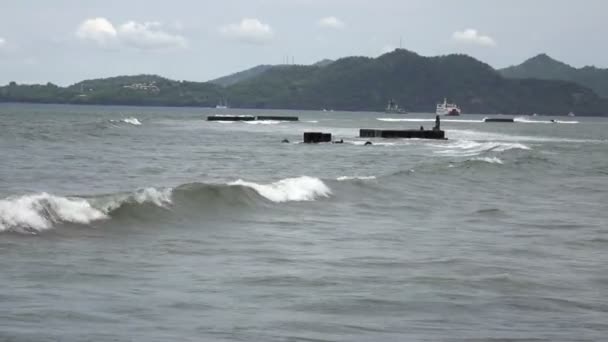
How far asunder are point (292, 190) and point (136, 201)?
7349mm

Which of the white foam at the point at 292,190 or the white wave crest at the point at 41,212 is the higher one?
the white wave crest at the point at 41,212

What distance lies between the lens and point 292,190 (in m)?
30.7

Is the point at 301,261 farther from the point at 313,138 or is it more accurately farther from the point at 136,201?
the point at 313,138

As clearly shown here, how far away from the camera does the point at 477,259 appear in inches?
727

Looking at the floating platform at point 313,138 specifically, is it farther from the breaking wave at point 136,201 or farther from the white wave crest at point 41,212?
the white wave crest at point 41,212

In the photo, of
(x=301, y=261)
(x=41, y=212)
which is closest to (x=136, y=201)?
(x=41, y=212)

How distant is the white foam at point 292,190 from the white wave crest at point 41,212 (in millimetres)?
7193

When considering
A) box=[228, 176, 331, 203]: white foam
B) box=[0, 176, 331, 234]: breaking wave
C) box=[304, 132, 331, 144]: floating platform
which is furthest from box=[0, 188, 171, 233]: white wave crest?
box=[304, 132, 331, 144]: floating platform

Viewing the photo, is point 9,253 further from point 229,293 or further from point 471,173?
point 471,173

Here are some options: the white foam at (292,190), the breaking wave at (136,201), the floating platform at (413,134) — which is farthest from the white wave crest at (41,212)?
the floating platform at (413,134)

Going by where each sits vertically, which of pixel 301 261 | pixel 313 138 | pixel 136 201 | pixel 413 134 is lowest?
pixel 413 134

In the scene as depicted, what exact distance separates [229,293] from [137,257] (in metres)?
3.56

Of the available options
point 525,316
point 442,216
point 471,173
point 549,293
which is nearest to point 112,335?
point 525,316

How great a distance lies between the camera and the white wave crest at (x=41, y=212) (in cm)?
2011
